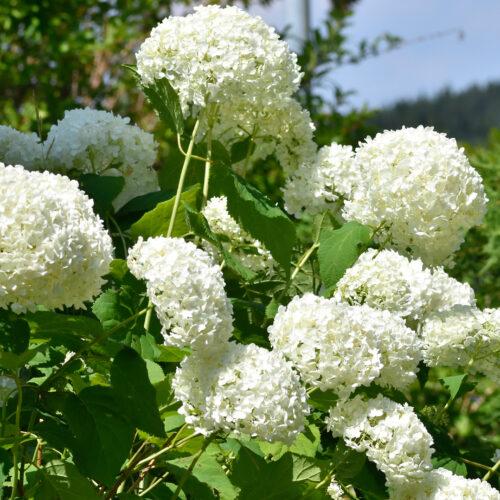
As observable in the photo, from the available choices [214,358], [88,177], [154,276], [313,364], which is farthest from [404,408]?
[88,177]

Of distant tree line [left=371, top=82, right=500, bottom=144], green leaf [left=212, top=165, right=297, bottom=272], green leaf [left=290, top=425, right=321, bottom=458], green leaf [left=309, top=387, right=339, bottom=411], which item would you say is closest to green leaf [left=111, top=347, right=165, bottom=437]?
green leaf [left=309, top=387, right=339, bottom=411]

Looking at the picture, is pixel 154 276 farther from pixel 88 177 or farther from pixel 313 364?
pixel 88 177

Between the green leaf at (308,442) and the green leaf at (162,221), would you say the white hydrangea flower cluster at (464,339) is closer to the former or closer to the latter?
the green leaf at (308,442)

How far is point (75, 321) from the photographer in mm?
1652

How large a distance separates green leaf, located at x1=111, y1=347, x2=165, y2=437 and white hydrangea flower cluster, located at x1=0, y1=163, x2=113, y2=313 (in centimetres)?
12

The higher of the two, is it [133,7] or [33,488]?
[33,488]

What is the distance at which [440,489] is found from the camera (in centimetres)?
174

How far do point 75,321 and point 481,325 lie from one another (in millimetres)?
→ 834

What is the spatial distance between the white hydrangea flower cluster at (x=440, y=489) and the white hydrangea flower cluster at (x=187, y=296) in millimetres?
397

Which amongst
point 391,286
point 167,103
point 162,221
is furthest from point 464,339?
point 167,103

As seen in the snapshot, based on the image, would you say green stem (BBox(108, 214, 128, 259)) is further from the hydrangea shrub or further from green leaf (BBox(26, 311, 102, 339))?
green leaf (BBox(26, 311, 102, 339))

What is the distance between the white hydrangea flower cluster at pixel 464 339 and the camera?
203 centimetres

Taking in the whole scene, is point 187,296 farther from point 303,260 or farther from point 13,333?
point 303,260

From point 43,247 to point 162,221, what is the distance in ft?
1.84
